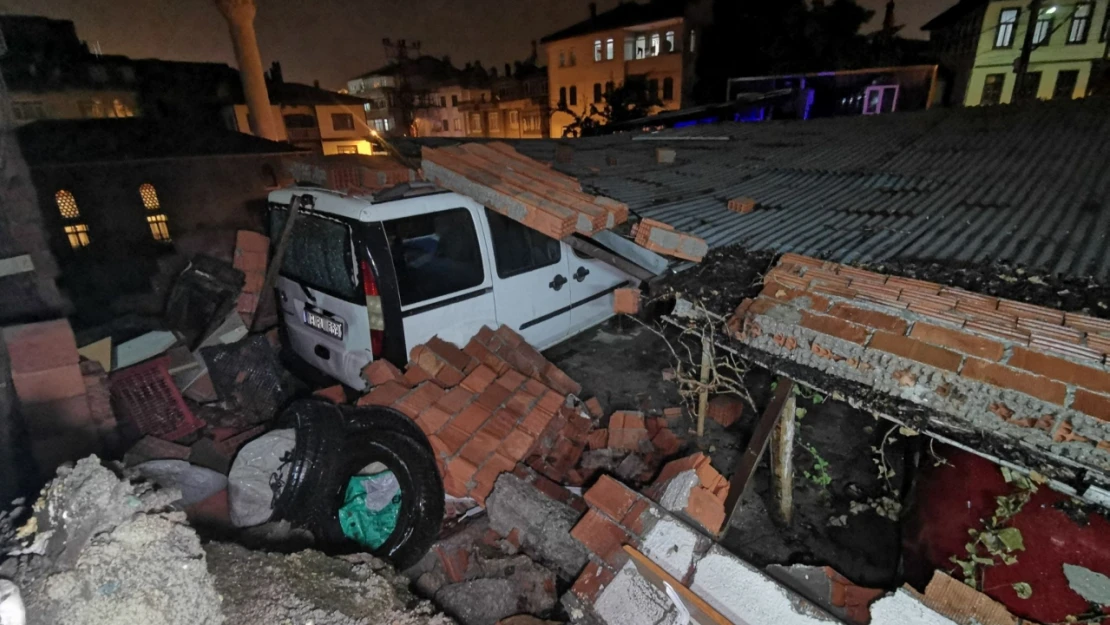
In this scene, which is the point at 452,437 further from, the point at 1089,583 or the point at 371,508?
the point at 1089,583

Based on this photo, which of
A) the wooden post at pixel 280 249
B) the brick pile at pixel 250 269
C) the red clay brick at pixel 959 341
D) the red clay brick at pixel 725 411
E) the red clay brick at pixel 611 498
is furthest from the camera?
the brick pile at pixel 250 269

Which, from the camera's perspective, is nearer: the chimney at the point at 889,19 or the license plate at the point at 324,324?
the license plate at the point at 324,324

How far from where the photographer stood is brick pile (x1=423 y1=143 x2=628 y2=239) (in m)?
3.63

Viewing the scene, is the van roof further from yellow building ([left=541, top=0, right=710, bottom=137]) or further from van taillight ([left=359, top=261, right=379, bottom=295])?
yellow building ([left=541, top=0, right=710, bottom=137])

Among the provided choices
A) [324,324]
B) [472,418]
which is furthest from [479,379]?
[324,324]

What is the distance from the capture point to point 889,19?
24.6 metres

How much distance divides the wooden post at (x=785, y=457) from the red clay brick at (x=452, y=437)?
2.27 meters

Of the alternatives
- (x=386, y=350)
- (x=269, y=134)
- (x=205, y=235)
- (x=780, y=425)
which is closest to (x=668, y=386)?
(x=780, y=425)

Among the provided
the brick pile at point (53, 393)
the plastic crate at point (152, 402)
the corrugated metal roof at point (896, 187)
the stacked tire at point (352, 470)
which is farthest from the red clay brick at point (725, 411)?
the brick pile at point (53, 393)

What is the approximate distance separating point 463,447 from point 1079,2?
37075mm

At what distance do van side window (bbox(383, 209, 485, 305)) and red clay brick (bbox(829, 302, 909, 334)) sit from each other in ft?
9.57

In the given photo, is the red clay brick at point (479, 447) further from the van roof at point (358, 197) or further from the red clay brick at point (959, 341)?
the red clay brick at point (959, 341)

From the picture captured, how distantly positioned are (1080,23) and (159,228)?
128ft

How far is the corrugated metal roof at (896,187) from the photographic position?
3.12 metres
